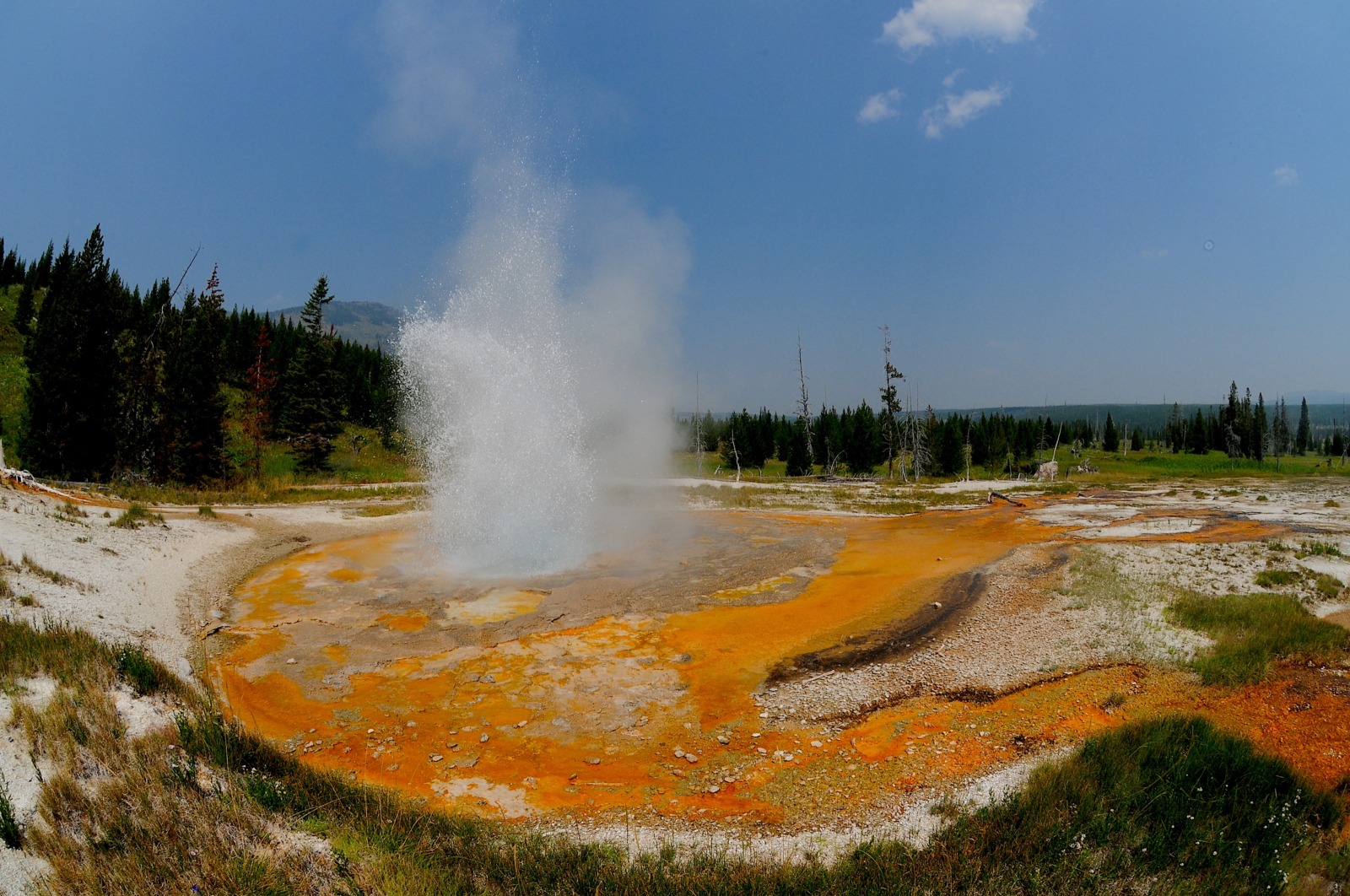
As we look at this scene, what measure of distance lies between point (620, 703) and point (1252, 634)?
9.79 meters

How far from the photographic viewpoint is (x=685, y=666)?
853cm

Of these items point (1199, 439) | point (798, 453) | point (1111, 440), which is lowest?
point (798, 453)

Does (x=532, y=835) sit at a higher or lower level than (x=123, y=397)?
lower

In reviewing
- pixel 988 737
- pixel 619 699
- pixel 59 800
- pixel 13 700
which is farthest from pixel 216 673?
pixel 988 737

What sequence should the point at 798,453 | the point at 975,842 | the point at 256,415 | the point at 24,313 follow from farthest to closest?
the point at 798,453
the point at 24,313
the point at 256,415
the point at 975,842

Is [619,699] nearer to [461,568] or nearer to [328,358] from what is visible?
[461,568]

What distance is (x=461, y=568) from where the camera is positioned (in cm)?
1339

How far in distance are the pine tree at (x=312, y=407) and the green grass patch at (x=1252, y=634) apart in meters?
41.3

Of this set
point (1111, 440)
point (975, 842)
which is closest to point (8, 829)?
point (975, 842)

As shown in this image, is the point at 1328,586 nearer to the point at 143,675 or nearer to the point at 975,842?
the point at 975,842

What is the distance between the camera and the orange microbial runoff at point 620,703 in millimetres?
5688

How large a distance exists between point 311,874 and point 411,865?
0.56m

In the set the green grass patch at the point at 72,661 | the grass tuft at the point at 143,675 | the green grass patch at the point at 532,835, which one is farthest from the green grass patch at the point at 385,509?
the green grass patch at the point at 532,835

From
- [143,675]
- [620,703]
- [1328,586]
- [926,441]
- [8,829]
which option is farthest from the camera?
[926,441]
